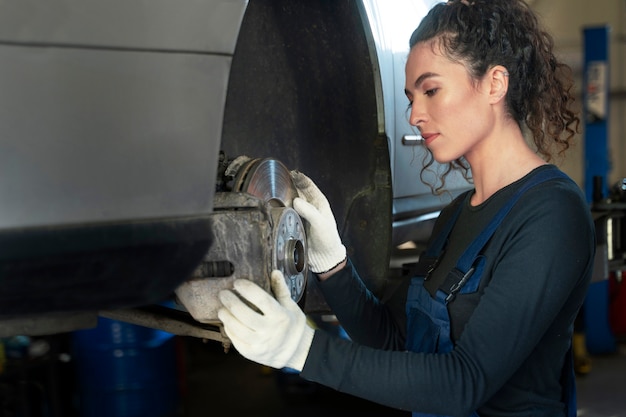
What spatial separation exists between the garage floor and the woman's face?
2.26 meters

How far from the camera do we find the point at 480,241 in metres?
1.15

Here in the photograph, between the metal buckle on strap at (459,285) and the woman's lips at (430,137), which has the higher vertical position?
the woman's lips at (430,137)

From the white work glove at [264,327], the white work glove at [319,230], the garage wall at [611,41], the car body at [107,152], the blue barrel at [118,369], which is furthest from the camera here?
the garage wall at [611,41]

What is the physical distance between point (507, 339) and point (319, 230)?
42cm

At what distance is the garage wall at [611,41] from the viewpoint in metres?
7.72

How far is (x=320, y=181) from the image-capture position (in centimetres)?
158

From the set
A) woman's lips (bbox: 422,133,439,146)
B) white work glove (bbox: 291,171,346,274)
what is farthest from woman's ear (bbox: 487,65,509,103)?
white work glove (bbox: 291,171,346,274)

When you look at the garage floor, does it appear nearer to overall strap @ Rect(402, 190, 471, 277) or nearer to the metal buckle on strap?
overall strap @ Rect(402, 190, 471, 277)

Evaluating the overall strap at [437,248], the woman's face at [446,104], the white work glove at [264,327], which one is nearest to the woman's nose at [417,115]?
the woman's face at [446,104]

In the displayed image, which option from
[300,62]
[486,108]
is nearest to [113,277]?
[486,108]

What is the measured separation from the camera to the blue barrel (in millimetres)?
2943

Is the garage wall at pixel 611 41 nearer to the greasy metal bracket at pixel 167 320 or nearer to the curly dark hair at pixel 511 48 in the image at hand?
the curly dark hair at pixel 511 48

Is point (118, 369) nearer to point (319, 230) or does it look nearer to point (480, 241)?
point (319, 230)

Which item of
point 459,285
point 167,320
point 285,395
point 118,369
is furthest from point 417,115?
point 285,395
